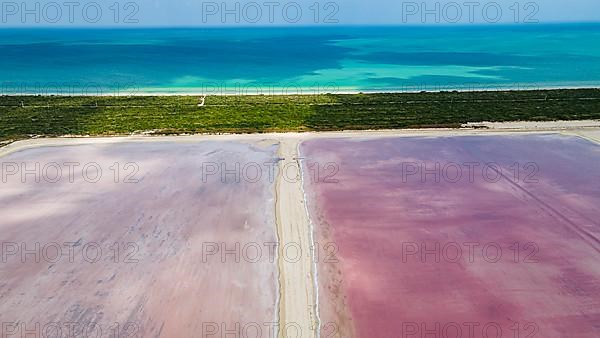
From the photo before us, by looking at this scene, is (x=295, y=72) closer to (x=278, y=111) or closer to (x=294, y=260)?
(x=278, y=111)

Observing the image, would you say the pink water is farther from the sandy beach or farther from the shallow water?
the shallow water

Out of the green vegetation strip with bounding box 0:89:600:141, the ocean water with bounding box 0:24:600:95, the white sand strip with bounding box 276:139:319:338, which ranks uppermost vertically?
the ocean water with bounding box 0:24:600:95

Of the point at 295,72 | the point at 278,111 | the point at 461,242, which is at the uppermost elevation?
the point at 295,72

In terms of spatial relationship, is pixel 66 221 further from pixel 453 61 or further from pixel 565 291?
pixel 453 61

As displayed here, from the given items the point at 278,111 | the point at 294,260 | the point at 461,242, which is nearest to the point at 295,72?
the point at 278,111

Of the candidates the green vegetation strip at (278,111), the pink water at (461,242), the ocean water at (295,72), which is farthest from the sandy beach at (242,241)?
the ocean water at (295,72)

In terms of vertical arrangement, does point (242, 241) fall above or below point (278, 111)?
below

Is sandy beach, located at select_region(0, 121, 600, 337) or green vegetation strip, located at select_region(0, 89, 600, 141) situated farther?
green vegetation strip, located at select_region(0, 89, 600, 141)

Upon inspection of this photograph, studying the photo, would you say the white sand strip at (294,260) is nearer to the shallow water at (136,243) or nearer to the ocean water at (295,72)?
the shallow water at (136,243)

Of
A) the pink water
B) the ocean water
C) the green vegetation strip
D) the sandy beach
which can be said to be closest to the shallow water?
the sandy beach
